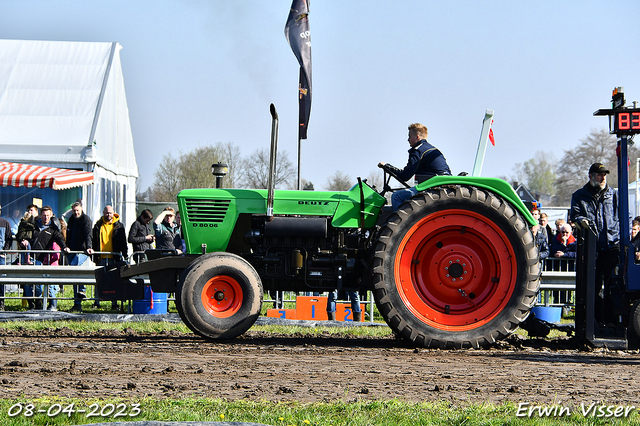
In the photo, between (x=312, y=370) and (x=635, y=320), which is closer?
(x=312, y=370)

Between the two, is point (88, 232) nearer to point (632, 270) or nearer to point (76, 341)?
point (76, 341)

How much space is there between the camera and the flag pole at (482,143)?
671 centimetres

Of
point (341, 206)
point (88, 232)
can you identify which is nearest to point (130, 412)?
point (341, 206)

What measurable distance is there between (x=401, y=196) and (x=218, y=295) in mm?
1954

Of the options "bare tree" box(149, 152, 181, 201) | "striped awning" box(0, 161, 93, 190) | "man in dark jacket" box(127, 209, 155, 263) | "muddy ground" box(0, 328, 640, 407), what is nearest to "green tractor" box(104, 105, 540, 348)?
"muddy ground" box(0, 328, 640, 407)

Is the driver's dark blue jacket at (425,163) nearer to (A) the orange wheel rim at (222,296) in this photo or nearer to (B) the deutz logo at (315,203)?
(B) the deutz logo at (315,203)

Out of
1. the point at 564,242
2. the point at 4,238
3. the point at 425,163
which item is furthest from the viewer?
the point at 4,238

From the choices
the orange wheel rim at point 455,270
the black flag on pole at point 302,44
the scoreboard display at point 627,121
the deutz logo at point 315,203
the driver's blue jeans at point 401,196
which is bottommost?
the orange wheel rim at point 455,270

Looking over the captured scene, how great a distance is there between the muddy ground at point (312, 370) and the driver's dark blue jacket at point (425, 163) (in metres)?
1.67

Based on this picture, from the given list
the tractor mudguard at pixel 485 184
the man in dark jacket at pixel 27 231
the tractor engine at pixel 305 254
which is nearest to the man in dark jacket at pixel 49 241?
the man in dark jacket at pixel 27 231

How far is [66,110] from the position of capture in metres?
16.6

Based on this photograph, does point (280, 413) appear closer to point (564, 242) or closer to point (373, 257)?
point (373, 257)

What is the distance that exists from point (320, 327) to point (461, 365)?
3392 mm

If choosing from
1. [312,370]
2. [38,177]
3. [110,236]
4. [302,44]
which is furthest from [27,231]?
[312,370]
